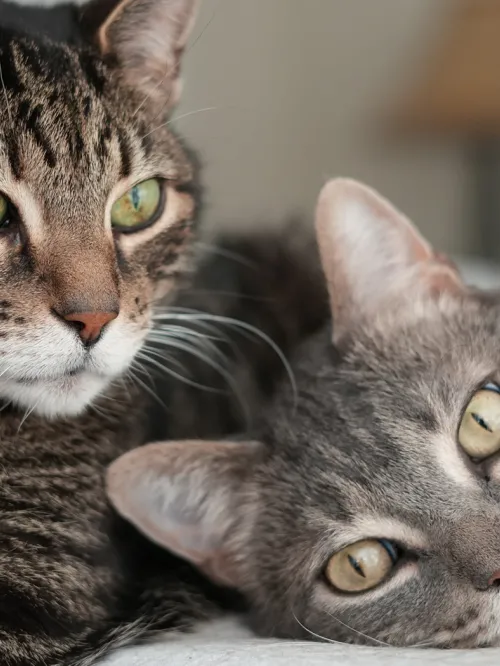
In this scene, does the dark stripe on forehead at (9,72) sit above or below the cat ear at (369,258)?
above

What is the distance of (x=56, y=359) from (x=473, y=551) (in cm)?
53

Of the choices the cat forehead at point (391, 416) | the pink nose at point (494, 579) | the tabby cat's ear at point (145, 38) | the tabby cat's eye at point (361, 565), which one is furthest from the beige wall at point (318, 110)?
the pink nose at point (494, 579)

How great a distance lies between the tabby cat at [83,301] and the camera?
950mm

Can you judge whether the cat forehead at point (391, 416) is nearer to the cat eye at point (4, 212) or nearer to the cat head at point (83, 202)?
the cat head at point (83, 202)

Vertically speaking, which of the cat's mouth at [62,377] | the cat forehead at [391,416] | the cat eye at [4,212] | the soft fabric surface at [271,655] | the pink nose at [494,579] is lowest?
the soft fabric surface at [271,655]

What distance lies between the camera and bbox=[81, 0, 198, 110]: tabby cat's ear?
114cm

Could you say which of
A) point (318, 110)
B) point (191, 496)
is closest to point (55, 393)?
point (191, 496)

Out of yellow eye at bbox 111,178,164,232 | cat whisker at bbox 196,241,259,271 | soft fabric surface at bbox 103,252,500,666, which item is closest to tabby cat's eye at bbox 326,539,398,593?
soft fabric surface at bbox 103,252,500,666

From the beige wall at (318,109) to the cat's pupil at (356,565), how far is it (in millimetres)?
1755

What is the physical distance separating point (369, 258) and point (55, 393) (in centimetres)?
50

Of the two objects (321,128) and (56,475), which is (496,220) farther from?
(56,475)

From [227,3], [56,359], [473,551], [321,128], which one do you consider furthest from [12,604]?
[321,128]

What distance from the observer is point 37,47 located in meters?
1.07

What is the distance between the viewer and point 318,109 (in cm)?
309
